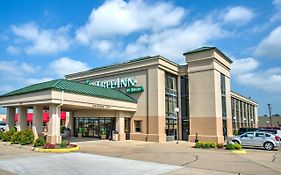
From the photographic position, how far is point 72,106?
2700 centimetres

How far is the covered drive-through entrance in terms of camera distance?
23.3 m

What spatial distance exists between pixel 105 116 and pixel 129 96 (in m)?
4.13

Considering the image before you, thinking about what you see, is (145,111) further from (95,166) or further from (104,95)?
(95,166)

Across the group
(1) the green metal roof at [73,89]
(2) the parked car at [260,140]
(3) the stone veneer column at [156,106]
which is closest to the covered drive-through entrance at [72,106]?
(1) the green metal roof at [73,89]

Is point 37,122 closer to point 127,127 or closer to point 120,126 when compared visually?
point 120,126

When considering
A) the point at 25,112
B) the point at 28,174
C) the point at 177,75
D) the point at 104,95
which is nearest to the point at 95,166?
the point at 28,174

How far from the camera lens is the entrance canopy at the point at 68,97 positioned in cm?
2327

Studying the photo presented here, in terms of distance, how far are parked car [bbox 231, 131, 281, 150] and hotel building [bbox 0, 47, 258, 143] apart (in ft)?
16.0

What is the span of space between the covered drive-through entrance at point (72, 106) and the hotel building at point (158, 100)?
11cm

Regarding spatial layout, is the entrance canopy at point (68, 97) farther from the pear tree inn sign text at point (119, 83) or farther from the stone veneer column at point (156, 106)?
the stone veneer column at point (156, 106)

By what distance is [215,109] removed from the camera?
30.8 metres

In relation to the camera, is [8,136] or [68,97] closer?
[68,97]

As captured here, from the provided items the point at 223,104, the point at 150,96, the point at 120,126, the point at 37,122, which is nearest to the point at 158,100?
the point at 150,96

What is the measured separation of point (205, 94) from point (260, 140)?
916 centimetres
